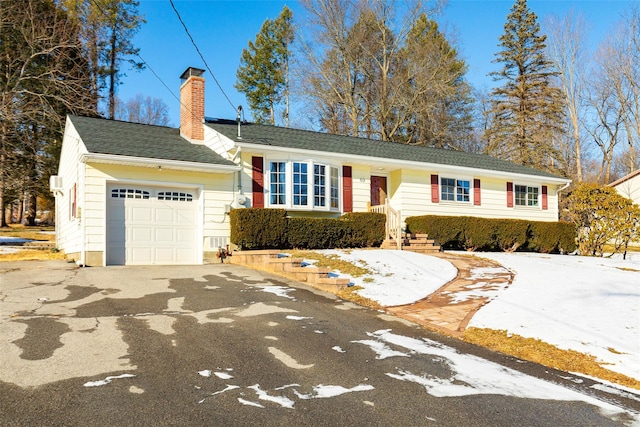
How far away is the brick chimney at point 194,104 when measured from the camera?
1580 centimetres

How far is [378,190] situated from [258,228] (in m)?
6.54

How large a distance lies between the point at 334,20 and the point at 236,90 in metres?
8.91

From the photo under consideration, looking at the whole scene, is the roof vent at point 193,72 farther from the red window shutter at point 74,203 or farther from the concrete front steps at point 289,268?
the concrete front steps at point 289,268

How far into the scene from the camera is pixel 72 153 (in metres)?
14.7

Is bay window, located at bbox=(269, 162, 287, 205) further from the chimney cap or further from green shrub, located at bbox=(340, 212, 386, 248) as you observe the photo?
the chimney cap

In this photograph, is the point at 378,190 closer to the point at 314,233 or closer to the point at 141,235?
the point at 314,233

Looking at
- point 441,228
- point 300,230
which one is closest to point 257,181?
point 300,230

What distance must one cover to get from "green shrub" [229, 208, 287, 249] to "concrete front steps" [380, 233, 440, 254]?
12.2 feet

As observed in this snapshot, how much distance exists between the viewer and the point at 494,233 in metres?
16.9

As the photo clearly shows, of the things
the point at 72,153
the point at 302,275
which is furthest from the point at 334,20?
the point at 302,275

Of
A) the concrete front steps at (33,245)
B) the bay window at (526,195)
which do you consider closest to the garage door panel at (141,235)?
the concrete front steps at (33,245)

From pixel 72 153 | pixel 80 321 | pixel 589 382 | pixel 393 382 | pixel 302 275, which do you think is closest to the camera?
pixel 393 382

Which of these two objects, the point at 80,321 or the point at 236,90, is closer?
the point at 80,321

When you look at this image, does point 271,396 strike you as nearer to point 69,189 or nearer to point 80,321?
point 80,321
